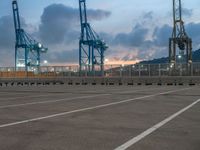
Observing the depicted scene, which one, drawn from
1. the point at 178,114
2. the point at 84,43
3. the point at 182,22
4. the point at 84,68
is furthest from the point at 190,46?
the point at 178,114

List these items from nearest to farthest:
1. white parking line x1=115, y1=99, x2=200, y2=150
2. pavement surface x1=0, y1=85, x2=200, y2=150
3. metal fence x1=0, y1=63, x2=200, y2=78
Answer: white parking line x1=115, y1=99, x2=200, y2=150 < pavement surface x1=0, y1=85, x2=200, y2=150 < metal fence x1=0, y1=63, x2=200, y2=78

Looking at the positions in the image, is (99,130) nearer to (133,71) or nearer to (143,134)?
(143,134)

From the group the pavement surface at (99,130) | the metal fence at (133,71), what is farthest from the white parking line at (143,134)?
the metal fence at (133,71)

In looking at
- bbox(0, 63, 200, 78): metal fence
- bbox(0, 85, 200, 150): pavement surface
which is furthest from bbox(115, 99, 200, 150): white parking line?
bbox(0, 63, 200, 78): metal fence

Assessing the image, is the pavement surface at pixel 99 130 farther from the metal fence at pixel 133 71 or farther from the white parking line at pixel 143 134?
the metal fence at pixel 133 71

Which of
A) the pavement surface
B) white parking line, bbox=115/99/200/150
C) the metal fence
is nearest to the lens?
white parking line, bbox=115/99/200/150

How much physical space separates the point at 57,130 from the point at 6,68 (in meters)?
56.5

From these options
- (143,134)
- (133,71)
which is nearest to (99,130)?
(143,134)

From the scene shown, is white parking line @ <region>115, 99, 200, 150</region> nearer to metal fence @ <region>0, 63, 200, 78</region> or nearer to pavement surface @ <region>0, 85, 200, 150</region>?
pavement surface @ <region>0, 85, 200, 150</region>

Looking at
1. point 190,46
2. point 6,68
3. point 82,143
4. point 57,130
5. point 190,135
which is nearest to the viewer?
point 82,143

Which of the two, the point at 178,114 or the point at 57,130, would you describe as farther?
the point at 178,114

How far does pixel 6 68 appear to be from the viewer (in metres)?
62.5

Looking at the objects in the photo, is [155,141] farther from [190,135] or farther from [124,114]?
[124,114]

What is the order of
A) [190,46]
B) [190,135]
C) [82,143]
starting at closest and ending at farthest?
1. [82,143]
2. [190,135]
3. [190,46]
